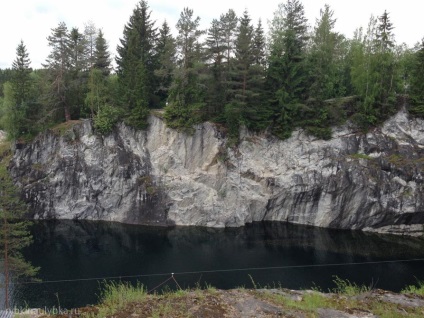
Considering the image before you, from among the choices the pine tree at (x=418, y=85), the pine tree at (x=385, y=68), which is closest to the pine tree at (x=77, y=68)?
the pine tree at (x=385, y=68)

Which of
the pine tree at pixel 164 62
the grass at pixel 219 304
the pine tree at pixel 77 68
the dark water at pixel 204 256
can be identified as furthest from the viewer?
the pine tree at pixel 77 68

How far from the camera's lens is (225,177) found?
43.6 meters

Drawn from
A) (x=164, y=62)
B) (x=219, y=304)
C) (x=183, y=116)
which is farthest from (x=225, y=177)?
(x=219, y=304)

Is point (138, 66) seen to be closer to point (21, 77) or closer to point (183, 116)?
point (183, 116)

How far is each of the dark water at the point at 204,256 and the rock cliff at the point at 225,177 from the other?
2.24 meters

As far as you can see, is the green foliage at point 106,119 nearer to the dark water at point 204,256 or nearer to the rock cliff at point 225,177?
the rock cliff at point 225,177

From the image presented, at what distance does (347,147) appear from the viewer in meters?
41.0

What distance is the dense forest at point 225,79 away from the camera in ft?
132

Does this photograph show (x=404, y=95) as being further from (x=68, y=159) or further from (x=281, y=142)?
(x=68, y=159)

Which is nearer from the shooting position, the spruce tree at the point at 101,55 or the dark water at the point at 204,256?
the dark water at the point at 204,256

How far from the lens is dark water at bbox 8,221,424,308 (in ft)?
86.3

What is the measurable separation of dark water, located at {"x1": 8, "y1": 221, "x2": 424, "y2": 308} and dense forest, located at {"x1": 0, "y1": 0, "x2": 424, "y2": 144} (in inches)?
515

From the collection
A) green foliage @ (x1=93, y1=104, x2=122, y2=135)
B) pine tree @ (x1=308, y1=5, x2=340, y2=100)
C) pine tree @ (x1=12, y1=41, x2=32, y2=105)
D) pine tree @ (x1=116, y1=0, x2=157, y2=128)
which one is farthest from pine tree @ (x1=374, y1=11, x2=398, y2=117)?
pine tree @ (x1=12, y1=41, x2=32, y2=105)

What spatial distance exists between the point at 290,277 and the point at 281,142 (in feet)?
66.5
